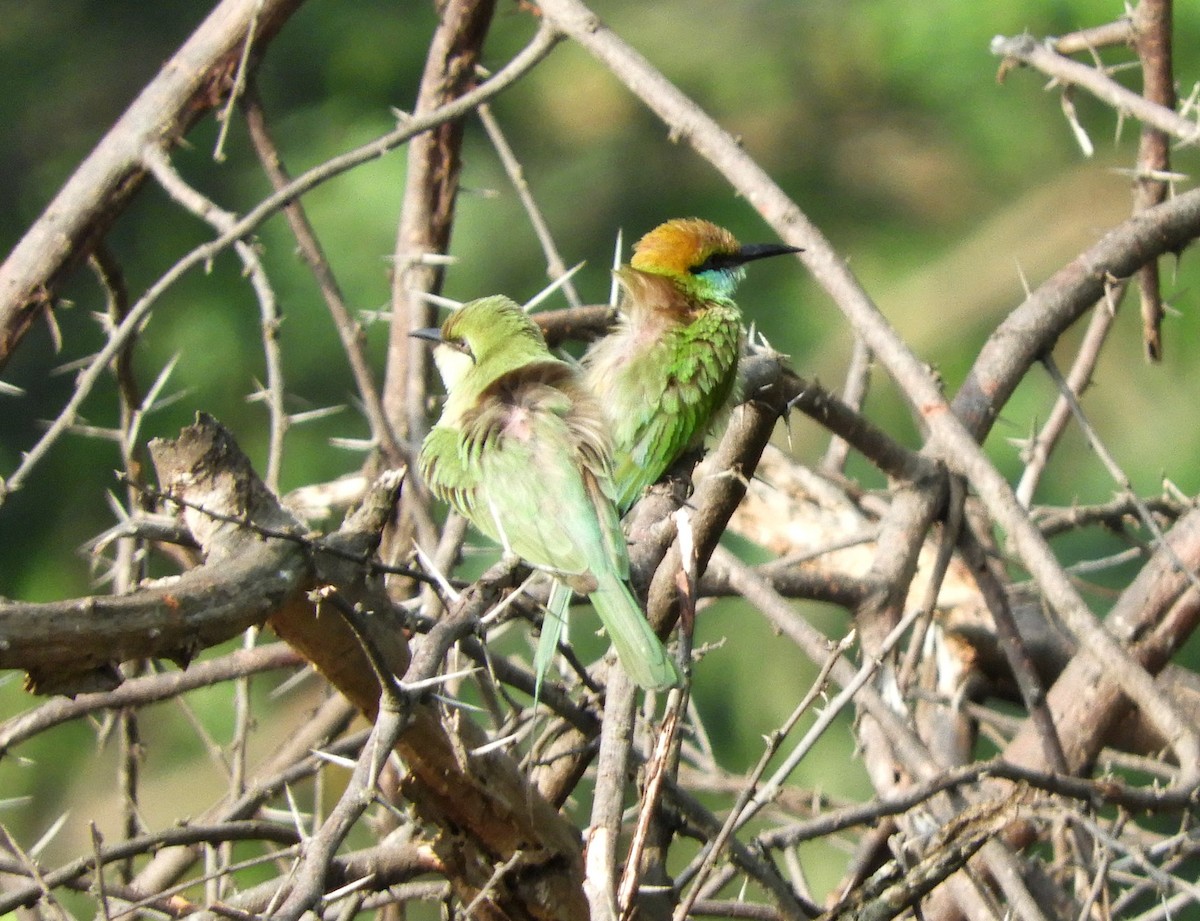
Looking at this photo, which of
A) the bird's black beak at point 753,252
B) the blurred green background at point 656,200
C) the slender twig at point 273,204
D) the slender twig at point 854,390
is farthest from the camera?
the blurred green background at point 656,200

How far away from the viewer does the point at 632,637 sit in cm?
151

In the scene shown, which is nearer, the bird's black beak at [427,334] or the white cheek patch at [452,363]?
the white cheek patch at [452,363]

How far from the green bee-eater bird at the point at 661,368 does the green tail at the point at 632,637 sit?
0.30 meters

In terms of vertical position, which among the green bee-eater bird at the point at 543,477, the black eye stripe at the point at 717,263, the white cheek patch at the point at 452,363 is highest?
the black eye stripe at the point at 717,263

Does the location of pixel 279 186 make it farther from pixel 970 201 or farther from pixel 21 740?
pixel 970 201

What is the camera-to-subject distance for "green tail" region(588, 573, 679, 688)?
4.77 feet

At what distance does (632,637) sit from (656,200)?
3.74m

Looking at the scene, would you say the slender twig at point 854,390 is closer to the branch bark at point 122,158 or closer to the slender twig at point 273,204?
the slender twig at point 273,204

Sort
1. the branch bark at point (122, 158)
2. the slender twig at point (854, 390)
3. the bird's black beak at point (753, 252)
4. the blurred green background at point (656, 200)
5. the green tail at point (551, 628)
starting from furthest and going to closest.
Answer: the blurred green background at point (656, 200)
the slender twig at point (854, 390)
the bird's black beak at point (753, 252)
the branch bark at point (122, 158)
the green tail at point (551, 628)

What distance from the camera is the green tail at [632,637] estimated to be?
1.46 m

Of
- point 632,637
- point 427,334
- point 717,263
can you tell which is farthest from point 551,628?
point 717,263

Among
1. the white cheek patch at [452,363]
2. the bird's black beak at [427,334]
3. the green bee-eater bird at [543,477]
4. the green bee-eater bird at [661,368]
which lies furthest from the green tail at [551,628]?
the bird's black beak at [427,334]

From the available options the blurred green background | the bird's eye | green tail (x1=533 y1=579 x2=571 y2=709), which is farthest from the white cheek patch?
the blurred green background

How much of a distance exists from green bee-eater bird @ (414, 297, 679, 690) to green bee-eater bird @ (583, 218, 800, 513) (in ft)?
0.28
